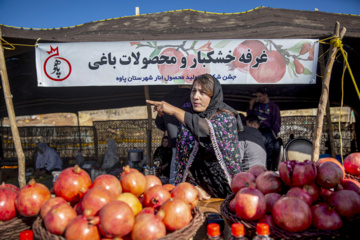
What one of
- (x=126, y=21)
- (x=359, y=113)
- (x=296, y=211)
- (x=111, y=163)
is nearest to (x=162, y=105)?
(x=296, y=211)

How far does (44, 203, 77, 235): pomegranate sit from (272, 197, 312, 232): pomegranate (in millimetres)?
1048

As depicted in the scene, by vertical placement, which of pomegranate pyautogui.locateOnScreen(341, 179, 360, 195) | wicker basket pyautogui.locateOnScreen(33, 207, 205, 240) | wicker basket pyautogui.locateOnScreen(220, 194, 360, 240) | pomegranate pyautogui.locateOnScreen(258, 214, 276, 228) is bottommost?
wicker basket pyautogui.locateOnScreen(220, 194, 360, 240)

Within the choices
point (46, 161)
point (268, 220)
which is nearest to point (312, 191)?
point (268, 220)

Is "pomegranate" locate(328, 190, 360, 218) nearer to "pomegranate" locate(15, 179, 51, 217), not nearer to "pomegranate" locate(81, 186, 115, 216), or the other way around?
"pomegranate" locate(81, 186, 115, 216)

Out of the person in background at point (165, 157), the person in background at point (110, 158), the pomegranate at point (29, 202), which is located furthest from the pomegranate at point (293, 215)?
the person in background at point (110, 158)

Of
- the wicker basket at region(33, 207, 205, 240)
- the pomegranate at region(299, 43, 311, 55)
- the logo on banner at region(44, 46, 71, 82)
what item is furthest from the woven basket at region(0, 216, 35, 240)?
the pomegranate at region(299, 43, 311, 55)

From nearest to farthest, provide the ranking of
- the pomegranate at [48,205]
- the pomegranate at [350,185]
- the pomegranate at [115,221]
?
the pomegranate at [115,221]
the pomegranate at [48,205]
the pomegranate at [350,185]

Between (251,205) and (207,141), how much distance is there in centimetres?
102

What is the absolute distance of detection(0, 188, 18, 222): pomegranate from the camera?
1.43 meters

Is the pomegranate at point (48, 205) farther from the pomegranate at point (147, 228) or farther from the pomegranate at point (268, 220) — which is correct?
the pomegranate at point (268, 220)

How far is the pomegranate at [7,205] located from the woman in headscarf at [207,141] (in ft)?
Result: 4.03

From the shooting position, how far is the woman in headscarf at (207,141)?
2.17 metres

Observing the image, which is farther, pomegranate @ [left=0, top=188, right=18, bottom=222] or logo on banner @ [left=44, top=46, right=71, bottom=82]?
logo on banner @ [left=44, top=46, right=71, bottom=82]

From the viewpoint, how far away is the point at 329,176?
143 cm
